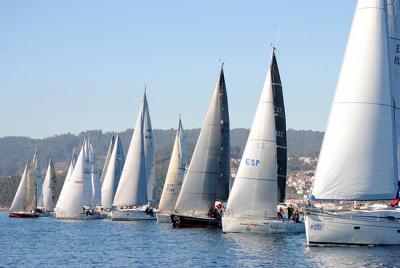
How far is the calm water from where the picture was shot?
41.6 m

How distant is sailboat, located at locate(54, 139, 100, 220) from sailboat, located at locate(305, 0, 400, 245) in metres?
49.6

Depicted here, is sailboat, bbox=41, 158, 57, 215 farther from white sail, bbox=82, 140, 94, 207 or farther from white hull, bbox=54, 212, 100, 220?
white hull, bbox=54, 212, 100, 220

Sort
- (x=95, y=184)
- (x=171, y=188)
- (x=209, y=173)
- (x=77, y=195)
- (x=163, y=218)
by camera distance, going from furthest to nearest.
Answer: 1. (x=95, y=184)
2. (x=77, y=195)
3. (x=171, y=188)
4. (x=163, y=218)
5. (x=209, y=173)

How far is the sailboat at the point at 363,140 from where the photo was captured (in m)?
44.2

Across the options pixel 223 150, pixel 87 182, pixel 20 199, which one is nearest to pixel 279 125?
pixel 223 150

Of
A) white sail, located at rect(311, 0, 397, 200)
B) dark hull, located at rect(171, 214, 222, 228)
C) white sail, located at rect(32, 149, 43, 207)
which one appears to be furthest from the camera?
white sail, located at rect(32, 149, 43, 207)

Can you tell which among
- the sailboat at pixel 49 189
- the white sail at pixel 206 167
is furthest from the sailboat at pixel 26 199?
the white sail at pixel 206 167

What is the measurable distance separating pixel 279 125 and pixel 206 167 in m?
7.61

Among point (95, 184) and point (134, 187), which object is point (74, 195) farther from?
point (95, 184)

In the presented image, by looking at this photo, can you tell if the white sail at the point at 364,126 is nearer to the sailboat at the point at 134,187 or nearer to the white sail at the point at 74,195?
the sailboat at the point at 134,187

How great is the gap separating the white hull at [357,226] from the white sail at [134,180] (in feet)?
136

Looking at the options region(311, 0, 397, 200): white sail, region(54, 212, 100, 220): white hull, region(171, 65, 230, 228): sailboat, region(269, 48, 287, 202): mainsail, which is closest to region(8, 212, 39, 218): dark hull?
region(54, 212, 100, 220): white hull

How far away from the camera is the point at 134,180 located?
85062 mm

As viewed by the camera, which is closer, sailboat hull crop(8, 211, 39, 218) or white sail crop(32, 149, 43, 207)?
sailboat hull crop(8, 211, 39, 218)
